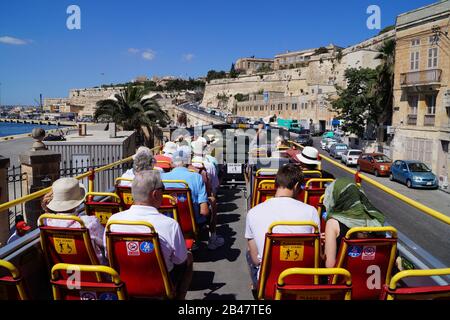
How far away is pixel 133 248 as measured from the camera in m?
3.14

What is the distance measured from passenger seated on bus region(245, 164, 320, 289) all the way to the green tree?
35.7 m

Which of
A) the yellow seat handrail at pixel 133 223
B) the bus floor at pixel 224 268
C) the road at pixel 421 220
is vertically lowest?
the road at pixel 421 220

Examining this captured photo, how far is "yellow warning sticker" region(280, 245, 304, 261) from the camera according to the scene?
3.16m

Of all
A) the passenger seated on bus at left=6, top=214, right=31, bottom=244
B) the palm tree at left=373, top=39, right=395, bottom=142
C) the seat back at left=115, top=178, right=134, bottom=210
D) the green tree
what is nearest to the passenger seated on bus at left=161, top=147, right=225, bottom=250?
the seat back at left=115, top=178, right=134, bottom=210

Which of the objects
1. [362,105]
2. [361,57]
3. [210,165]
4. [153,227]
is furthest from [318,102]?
[153,227]

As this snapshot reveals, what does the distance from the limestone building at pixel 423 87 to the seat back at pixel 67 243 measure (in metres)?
24.5

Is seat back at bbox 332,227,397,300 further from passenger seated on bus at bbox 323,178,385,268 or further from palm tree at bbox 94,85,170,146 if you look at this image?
palm tree at bbox 94,85,170,146

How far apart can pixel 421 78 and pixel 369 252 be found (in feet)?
96.5

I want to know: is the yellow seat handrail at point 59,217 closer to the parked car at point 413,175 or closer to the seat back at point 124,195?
the seat back at point 124,195

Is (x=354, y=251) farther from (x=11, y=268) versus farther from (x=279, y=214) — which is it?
(x=11, y=268)

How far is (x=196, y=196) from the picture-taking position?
5562 mm

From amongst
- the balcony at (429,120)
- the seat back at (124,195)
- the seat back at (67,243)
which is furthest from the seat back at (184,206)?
the balcony at (429,120)

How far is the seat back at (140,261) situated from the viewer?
3.09m
